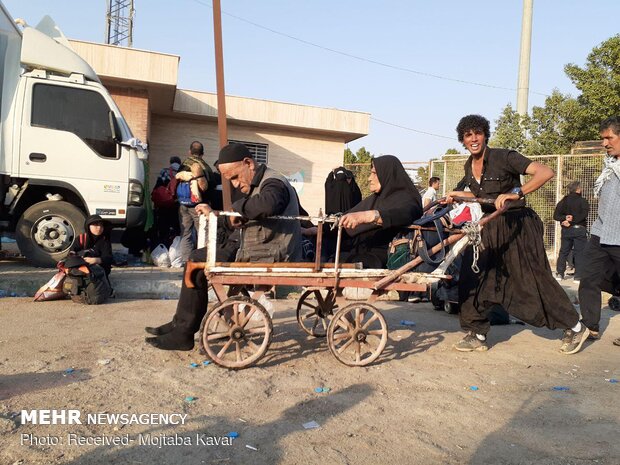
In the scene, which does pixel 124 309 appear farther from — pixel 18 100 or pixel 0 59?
pixel 0 59

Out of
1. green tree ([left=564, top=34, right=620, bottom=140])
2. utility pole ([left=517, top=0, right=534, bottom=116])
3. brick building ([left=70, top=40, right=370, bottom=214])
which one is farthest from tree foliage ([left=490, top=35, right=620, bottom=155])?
brick building ([left=70, top=40, right=370, bottom=214])

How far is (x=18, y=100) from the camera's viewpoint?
7684 millimetres

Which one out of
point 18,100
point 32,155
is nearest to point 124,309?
point 32,155

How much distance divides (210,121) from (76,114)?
25.6ft

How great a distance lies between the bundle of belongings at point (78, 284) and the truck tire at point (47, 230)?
1.40m

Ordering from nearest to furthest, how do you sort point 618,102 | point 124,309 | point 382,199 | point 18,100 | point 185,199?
point 382,199
point 124,309
point 18,100
point 185,199
point 618,102

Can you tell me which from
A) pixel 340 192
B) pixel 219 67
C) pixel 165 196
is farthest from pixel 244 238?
pixel 165 196

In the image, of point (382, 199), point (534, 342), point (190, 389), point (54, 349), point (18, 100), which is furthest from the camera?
point (18, 100)

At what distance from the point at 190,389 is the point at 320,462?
1.25 meters

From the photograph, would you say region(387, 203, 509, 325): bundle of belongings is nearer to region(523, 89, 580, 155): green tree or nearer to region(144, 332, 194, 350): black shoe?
region(144, 332, 194, 350): black shoe

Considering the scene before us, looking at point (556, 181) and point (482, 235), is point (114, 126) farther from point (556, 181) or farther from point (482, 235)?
point (556, 181)

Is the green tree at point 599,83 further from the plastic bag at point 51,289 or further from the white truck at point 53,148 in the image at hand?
the plastic bag at point 51,289

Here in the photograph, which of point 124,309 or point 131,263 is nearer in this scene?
point 124,309

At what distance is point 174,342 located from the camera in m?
4.46
